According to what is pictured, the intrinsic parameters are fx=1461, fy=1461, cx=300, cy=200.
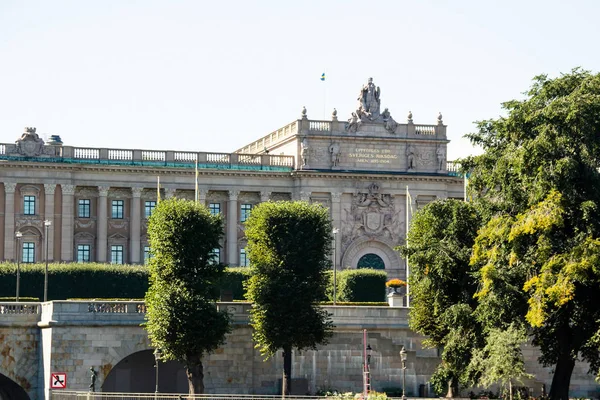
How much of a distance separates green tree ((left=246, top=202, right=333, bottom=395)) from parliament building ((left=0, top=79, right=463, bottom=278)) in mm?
38975

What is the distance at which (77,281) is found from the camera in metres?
103

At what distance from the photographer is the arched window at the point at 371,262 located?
124 m

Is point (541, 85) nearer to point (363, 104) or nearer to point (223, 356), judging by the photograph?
point (223, 356)

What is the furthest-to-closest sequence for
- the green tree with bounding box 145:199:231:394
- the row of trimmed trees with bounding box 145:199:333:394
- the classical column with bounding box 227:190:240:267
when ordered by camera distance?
1. the classical column with bounding box 227:190:240:267
2. the row of trimmed trees with bounding box 145:199:333:394
3. the green tree with bounding box 145:199:231:394

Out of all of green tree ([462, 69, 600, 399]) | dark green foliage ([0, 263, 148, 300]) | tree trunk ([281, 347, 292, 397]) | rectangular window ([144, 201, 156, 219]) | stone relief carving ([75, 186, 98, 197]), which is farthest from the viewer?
rectangular window ([144, 201, 156, 219])

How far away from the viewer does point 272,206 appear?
82.0 meters

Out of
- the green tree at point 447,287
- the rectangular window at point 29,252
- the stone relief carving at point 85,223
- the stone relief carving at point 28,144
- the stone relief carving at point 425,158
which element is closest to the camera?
the green tree at point 447,287

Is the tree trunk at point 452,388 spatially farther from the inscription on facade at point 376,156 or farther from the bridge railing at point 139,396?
the inscription on facade at point 376,156

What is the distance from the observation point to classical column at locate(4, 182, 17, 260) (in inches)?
4557

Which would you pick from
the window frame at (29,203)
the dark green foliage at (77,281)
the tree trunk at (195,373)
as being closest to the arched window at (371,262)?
the dark green foliage at (77,281)

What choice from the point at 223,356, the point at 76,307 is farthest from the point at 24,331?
the point at 223,356

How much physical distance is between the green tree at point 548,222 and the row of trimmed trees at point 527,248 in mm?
48

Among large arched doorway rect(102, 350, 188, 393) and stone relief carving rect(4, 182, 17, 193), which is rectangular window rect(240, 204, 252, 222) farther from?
large arched doorway rect(102, 350, 188, 393)

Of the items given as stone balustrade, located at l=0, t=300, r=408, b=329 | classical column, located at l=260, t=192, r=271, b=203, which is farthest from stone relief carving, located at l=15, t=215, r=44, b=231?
stone balustrade, located at l=0, t=300, r=408, b=329
